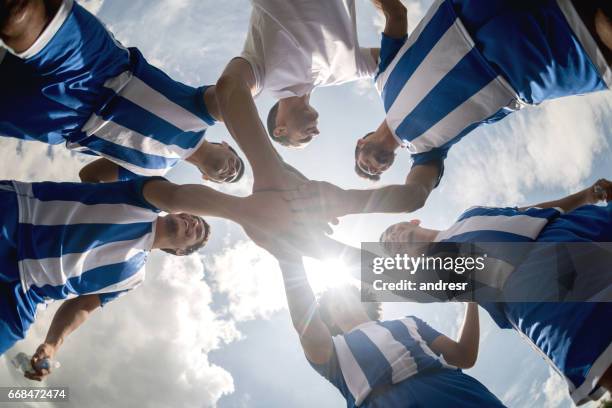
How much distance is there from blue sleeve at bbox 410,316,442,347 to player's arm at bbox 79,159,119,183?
3.60 metres

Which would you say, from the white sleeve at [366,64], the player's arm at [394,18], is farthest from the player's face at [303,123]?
the player's arm at [394,18]

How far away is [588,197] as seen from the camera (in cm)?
300

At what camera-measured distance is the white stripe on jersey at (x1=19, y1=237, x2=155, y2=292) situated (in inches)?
94.3

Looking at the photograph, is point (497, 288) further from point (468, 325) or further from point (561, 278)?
point (468, 325)

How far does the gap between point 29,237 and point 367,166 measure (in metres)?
3.30

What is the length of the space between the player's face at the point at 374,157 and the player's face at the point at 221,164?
1.59 meters

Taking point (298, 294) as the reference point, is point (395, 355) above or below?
below

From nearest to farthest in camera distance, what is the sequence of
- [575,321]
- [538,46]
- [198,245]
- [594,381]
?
[594,381]
[575,321]
[538,46]
[198,245]

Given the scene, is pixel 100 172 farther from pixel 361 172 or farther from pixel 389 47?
pixel 389 47

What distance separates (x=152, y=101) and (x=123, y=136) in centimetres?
42

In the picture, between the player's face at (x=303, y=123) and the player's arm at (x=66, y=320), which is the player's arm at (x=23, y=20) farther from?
the player's arm at (x=66, y=320)

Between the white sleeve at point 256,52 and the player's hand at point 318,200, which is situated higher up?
the white sleeve at point 256,52

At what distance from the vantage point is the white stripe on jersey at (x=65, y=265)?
94.3 inches

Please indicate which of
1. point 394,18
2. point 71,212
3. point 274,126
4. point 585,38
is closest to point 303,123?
point 274,126
